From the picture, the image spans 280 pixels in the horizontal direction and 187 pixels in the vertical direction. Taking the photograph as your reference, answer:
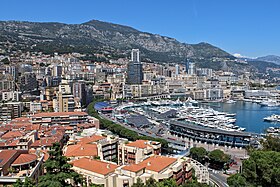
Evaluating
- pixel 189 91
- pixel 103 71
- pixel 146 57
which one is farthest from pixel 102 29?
pixel 189 91

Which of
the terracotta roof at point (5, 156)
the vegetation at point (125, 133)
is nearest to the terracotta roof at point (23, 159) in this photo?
the terracotta roof at point (5, 156)

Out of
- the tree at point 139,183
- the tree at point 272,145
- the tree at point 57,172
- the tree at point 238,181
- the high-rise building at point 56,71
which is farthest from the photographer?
the high-rise building at point 56,71

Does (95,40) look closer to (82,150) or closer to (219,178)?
(219,178)

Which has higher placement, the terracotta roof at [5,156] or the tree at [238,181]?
the terracotta roof at [5,156]

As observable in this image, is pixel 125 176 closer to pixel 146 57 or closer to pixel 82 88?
pixel 82 88

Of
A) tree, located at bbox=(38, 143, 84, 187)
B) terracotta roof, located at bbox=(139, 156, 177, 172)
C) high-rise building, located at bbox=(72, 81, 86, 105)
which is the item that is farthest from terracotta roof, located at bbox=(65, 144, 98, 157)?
high-rise building, located at bbox=(72, 81, 86, 105)

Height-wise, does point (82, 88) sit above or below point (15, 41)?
below

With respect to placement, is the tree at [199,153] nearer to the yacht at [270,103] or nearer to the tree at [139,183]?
the tree at [139,183]
